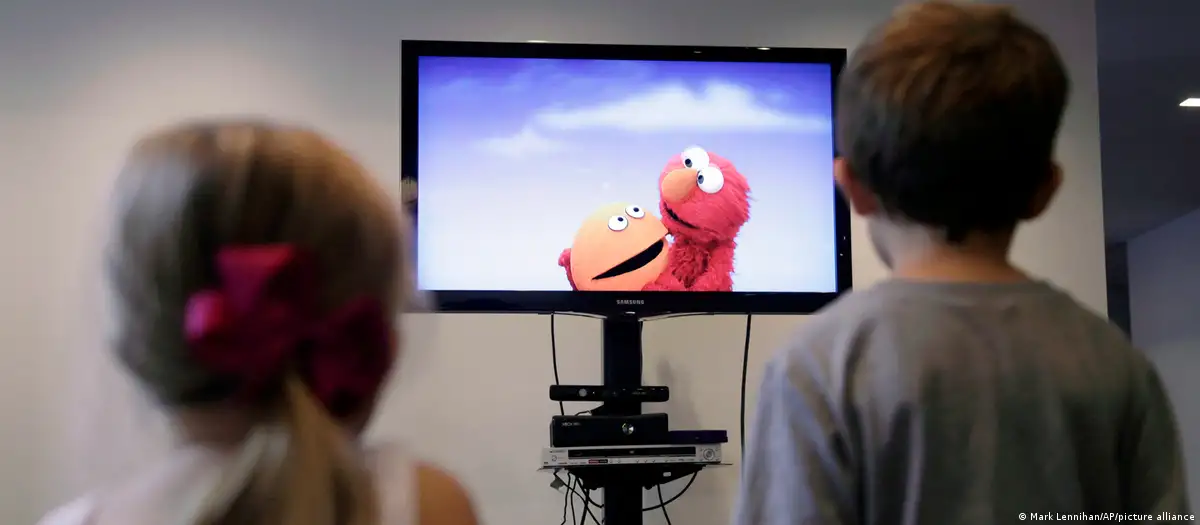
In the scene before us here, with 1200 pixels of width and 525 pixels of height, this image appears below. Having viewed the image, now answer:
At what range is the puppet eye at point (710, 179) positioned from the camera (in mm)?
2096

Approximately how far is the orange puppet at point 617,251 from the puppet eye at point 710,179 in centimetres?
14

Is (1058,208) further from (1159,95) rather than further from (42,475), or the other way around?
(42,475)

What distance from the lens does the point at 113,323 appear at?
74 centimetres

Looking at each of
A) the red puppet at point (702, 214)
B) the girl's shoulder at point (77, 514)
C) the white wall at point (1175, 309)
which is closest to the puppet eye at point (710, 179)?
the red puppet at point (702, 214)

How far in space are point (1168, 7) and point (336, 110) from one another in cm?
263

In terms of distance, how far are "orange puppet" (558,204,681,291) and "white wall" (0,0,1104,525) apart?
401 millimetres

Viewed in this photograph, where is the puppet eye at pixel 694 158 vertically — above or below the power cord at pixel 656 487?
above

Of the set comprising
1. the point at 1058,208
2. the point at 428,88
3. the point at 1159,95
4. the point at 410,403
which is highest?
the point at 1159,95

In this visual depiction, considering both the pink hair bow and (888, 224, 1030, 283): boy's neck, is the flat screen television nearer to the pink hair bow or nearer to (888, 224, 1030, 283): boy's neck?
(888, 224, 1030, 283): boy's neck

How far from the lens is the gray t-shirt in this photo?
2.72 ft

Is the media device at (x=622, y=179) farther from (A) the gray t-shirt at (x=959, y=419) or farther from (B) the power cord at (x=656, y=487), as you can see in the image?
(A) the gray t-shirt at (x=959, y=419)

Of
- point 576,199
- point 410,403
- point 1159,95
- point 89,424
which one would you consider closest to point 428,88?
point 576,199

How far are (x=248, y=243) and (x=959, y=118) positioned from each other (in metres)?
0.65

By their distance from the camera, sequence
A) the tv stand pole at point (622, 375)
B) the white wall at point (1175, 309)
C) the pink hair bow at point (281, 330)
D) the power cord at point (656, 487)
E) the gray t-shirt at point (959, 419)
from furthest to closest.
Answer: the white wall at point (1175, 309) < the power cord at point (656, 487) < the tv stand pole at point (622, 375) < the gray t-shirt at point (959, 419) < the pink hair bow at point (281, 330)
